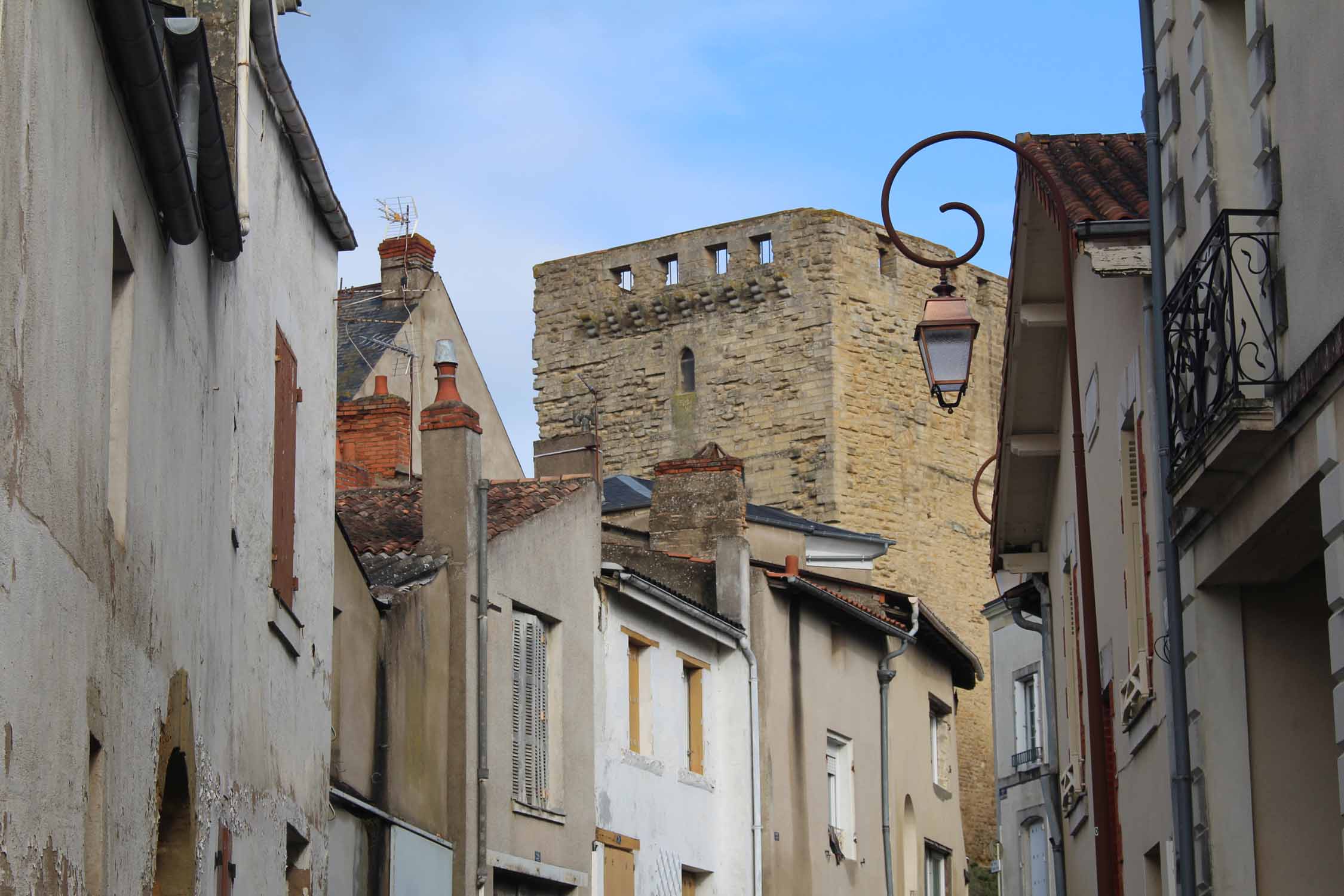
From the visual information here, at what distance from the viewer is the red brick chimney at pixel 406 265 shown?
31.3 m

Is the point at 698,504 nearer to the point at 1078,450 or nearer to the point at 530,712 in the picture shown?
the point at 530,712

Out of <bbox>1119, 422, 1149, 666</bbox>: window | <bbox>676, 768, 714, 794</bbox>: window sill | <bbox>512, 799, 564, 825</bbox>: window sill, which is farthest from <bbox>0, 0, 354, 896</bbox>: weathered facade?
<bbox>676, 768, 714, 794</bbox>: window sill

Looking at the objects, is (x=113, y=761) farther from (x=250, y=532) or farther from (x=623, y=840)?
(x=623, y=840)

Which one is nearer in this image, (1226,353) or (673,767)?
(1226,353)

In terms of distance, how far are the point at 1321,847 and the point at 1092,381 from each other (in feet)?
15.9

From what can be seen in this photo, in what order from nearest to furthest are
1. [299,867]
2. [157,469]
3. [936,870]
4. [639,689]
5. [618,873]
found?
1. [157,469]
2. [299,867]
3. [618,873]
4. [639,689]
5. [936,870]

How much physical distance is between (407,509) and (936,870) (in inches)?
456

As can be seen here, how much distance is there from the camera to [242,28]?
1052 centimetres

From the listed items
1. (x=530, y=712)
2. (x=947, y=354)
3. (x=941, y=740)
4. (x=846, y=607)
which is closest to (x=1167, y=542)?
(x=947, y=354)

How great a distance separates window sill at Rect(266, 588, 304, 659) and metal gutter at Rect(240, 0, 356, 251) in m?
2.56

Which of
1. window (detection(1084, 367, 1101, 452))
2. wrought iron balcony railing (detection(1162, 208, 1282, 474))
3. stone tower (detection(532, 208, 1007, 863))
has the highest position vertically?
stone tower (detection(532, 208, 1007, 863))

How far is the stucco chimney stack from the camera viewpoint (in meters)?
18.7

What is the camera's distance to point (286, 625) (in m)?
12.0

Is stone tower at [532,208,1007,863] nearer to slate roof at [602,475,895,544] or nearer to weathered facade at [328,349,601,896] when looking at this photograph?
slate roof at [602,475,895,544]
